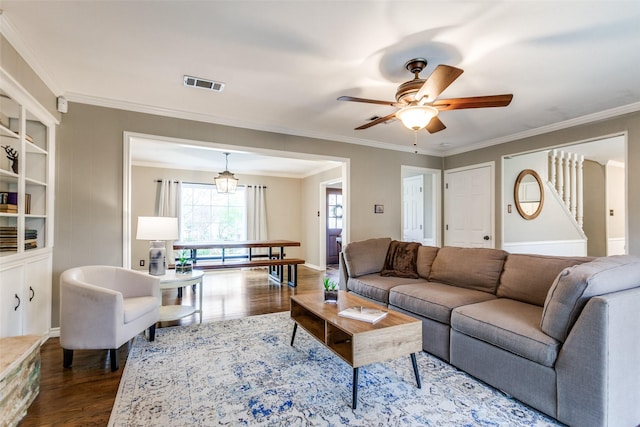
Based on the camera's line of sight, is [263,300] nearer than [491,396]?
No

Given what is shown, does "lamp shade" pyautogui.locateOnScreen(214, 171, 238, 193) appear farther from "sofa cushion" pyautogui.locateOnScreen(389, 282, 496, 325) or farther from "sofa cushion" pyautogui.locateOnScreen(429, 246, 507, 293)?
"sofa cushion" pyautogui.locateOnScreen(429, 246, 507, 293)

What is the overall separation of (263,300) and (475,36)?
12.7 ft

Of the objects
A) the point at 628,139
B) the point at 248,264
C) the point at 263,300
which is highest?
the point at 628,139

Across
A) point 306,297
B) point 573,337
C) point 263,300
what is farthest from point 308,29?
point 263,300

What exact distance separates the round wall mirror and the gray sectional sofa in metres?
2.84

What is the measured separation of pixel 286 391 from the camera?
2078 millimetres

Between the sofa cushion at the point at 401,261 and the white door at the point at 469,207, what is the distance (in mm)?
2009

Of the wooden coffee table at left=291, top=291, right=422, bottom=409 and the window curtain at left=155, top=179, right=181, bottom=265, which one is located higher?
the window curtain at left=155, top=179, right=181, bottom=265

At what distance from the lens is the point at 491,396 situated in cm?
202

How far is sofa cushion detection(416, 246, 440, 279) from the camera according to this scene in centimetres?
353

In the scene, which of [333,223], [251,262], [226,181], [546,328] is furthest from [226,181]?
[546,328]

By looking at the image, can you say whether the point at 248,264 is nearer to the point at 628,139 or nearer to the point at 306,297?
the point at 306,297

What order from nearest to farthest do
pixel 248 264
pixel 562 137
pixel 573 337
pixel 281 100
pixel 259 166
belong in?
1. pixel 573 337
2. pixel 281 100
3. pixel 562 137
4. pixel 248 264
5. pixel 259 166

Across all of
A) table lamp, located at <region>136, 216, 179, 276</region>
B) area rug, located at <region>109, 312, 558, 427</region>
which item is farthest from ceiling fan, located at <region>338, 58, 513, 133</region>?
table lamp, located at <region>136, 216, 179, 276</region>
